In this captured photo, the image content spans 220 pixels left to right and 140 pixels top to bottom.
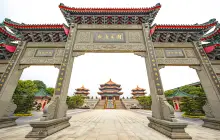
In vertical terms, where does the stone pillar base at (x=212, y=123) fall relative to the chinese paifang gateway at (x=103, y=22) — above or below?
below

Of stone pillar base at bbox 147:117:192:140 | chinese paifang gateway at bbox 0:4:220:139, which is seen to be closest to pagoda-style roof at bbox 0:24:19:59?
chinese paifang gateway at bbox 0:4:220:139

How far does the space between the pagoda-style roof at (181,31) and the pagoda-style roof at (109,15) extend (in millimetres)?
992

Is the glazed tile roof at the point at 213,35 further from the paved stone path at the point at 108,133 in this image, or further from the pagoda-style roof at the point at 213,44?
the paved stone path at the point at 108,133

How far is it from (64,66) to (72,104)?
1852cm

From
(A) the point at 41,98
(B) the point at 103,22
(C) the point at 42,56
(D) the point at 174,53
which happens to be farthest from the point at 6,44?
(A) the point at 41,98

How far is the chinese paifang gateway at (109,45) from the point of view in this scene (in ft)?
15.9

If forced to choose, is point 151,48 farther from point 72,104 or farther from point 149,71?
point 72,104

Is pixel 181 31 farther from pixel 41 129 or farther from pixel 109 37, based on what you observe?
pixel 41 129

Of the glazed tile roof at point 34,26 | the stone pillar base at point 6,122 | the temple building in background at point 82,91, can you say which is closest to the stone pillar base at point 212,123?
the glazed tile roof at point 34,26

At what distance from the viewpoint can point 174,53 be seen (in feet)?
18.5

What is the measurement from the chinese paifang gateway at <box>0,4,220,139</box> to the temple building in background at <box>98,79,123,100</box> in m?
35.3

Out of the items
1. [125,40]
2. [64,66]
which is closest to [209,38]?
[125,40]

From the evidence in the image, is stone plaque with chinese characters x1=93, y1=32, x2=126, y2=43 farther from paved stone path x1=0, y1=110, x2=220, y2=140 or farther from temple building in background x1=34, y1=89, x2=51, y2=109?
temple building in background x1=34, y1=89, x2=51, y2=109

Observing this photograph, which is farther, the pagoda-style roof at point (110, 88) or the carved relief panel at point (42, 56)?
the pagoda-style roof at point (110, 88)
